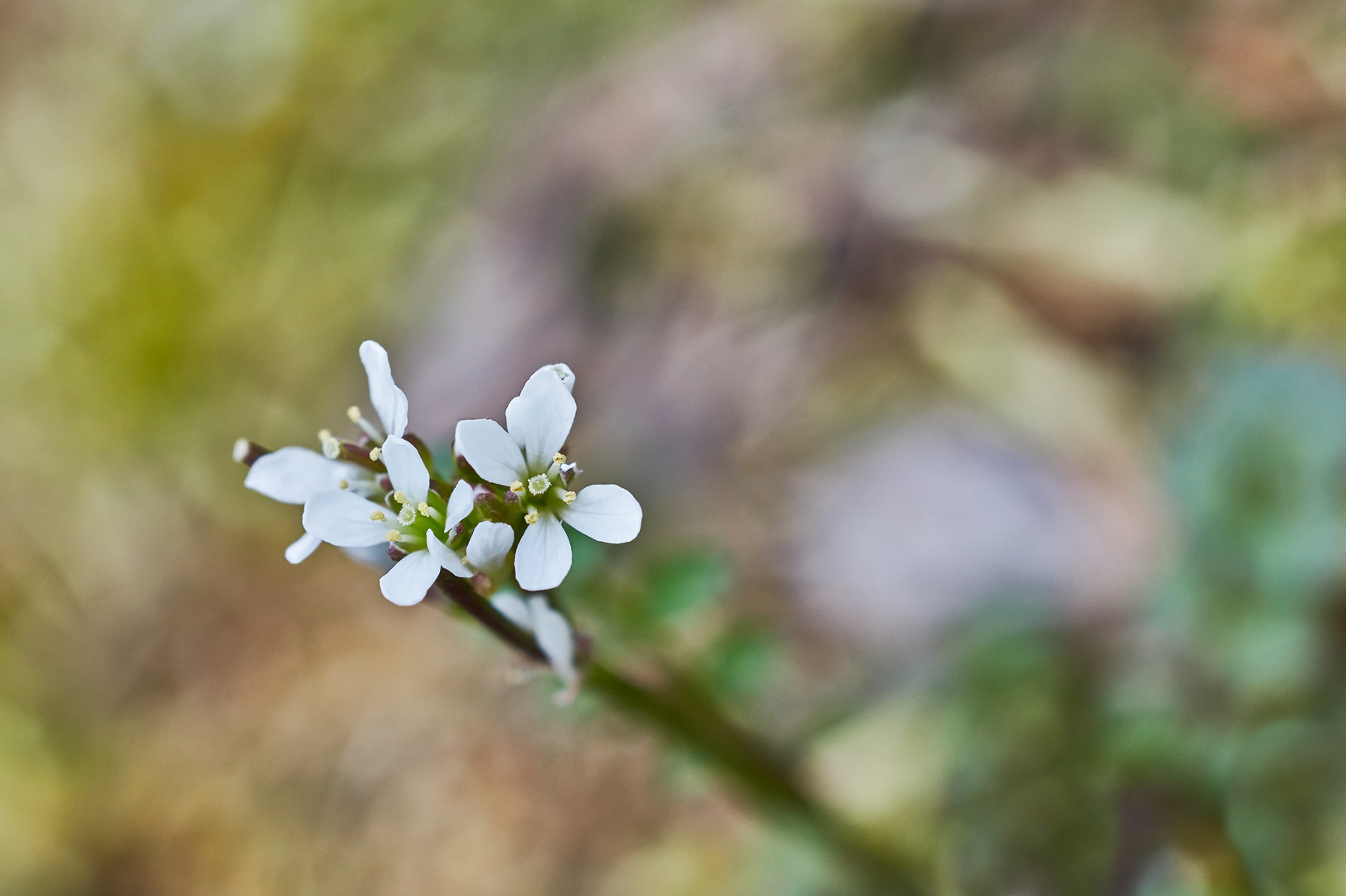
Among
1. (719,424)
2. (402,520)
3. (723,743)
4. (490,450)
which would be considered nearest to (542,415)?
(490,450)

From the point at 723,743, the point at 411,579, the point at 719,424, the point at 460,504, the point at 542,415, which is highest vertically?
the point at 542,415

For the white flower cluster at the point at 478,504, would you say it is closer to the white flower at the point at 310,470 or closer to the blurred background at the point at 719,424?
the white flower at the point at 310,470

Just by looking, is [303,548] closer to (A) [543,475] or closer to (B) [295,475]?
(B) [295,475]

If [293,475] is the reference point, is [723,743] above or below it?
below

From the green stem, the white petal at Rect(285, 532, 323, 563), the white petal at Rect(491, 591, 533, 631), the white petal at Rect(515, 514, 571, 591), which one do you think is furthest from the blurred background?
A: the white petal at Rect(285, 532, 323, 563)

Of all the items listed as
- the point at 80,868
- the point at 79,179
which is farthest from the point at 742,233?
the point at 80,868

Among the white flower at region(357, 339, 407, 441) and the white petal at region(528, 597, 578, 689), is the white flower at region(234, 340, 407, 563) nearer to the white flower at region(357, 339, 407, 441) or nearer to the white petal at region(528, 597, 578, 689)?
the white flower at region(357, 339, 407, 441)
